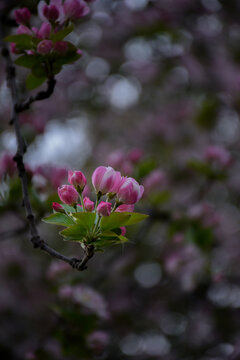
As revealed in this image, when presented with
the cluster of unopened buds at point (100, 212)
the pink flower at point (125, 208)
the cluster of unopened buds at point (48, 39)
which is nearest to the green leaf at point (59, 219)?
the cluster of unopened buds at point (100, 212)

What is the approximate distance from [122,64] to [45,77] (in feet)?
9.03

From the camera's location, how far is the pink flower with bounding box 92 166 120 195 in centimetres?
75

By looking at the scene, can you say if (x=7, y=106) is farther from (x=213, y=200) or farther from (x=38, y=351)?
(x=213, y=200)

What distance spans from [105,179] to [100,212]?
83 millimetres

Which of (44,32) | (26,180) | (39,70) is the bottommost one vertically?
(26,180)

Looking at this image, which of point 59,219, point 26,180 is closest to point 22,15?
point 26,180

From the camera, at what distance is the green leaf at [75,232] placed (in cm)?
70

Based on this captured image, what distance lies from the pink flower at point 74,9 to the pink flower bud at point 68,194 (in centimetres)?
48

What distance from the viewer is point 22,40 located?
0.88 m

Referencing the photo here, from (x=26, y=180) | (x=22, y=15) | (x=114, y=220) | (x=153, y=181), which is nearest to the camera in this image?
(x=114, y=220)

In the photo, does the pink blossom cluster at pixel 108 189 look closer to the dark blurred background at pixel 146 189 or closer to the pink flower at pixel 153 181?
the dark blurred background at pixel 146 189

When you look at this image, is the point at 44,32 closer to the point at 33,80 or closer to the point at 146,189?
the point at 33,80

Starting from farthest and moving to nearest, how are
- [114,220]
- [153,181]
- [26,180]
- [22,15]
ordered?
[153,181]
[22,15]
[26,180]
[114,220]

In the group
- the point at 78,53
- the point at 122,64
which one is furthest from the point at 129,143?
the point at 78,53
